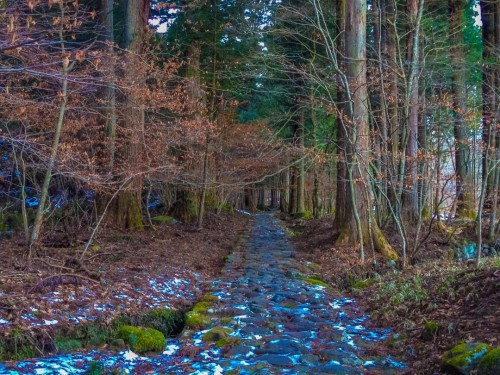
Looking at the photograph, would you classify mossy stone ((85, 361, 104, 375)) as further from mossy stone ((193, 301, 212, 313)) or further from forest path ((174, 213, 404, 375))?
mossy stone ((193, 301, 212, 313))

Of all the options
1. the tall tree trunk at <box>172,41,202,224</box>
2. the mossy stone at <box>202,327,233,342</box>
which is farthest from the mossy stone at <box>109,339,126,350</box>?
the tall tree trunk at <box>172,41,202,224</box>

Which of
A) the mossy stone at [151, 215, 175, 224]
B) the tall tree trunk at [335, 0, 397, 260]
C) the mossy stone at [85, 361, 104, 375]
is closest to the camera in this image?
the mossy stone at [85, 361, 104, 375]

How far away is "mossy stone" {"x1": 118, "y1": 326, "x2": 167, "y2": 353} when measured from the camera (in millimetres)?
5172

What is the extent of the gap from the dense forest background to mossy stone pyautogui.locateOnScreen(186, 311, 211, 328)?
2358 millimetres

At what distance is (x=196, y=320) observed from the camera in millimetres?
5996

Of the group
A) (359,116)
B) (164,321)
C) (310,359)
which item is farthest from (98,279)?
(359,116)

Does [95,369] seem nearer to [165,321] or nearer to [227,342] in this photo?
→ [227,342]

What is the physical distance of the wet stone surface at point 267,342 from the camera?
4473 mm

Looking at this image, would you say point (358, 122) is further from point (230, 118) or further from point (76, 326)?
Result: point (230, 118)

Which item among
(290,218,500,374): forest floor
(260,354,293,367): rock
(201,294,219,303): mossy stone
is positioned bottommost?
(260,354,293,367): rock

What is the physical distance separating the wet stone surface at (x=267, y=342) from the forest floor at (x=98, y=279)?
2.32 feet

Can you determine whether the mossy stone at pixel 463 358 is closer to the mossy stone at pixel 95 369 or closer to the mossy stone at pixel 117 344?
the mossy stone at pixel 95 369

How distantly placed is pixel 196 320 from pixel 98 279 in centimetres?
189

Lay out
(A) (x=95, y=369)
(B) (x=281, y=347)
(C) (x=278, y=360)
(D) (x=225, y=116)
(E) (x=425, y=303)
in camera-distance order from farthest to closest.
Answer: (D) (x=225, y=116) → (E) (x=425, y=303) → (B) (x=281, y=347) → (C) (x=278, y=360) → (A) (x=95, y=369)
